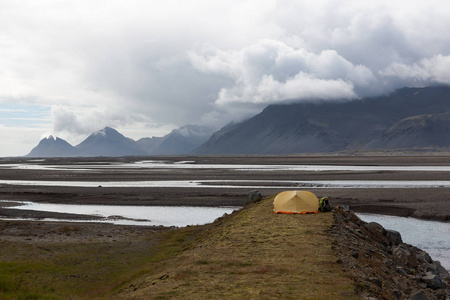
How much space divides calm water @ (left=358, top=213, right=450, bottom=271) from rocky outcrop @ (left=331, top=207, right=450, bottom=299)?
3021 mm

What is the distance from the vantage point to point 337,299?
12969mm

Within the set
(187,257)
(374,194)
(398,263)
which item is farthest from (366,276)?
(374,194)

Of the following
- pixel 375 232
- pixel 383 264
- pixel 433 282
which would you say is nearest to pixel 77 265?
pixel 383 264

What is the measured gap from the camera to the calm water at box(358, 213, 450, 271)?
27531mm

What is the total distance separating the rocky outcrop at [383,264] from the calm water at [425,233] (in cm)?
302

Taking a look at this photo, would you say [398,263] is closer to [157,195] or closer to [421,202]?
[421,202]

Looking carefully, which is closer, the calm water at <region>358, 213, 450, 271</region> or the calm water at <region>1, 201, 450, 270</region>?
the calm water at <region>358, 213, 450, 271</region>

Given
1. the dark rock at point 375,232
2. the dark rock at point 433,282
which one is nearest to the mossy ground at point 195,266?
the dark rock at point 375,232

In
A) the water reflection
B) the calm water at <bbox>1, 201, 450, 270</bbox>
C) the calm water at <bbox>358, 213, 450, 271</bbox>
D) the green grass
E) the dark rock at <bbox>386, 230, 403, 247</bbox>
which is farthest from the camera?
the water reflection

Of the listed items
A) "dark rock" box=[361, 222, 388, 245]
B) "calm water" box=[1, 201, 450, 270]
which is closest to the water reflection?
"calm water" box=[1, 201, 450, 270]

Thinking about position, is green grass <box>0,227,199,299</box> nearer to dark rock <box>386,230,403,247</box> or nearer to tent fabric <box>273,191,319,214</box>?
tent fabric <box>273,191,319,214</box>

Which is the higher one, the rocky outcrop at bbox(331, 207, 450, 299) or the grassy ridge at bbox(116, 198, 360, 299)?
the grassy ridge at bbox(116, 198, 360, 299)

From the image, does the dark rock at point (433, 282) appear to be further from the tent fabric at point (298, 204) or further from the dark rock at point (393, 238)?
the tent fabric at point (298, 204)

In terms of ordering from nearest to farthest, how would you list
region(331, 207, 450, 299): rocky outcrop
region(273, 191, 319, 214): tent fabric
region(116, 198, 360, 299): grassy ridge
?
1. region(116, 198, 360, 299): grassy ridge
2. region(331, 207, 450, 299): rocky outcrop
3. region(273, 191, 319, 214): tent fabric
